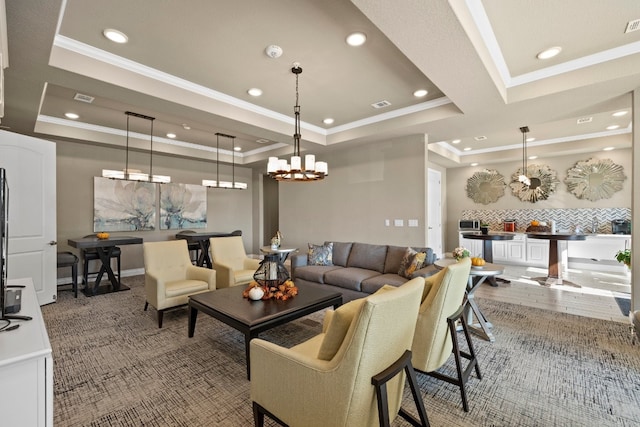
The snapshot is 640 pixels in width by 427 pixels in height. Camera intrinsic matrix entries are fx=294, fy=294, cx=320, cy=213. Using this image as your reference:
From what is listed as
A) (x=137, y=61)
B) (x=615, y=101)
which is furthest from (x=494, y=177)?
(x=137, y=61)

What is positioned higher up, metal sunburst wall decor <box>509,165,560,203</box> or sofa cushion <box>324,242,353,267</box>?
metal sunburst wall decor <box>509,165,560,203</box>

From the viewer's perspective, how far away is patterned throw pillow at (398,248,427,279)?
12.9 feet

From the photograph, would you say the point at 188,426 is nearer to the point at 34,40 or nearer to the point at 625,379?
the point at 34,40

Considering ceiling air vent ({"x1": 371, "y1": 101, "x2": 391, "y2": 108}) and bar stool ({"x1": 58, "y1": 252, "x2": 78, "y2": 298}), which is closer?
ceiling air vent ({"x1": 371, "y1": 101, "x2": 391, "y2": 108})

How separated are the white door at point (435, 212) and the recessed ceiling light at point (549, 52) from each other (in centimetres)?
442

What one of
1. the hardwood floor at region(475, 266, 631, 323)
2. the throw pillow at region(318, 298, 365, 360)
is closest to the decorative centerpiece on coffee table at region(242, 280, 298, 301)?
the throw pillow at region(318, 298, 365, 360)

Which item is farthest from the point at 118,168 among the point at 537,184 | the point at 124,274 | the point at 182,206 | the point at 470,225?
the point at 537,184

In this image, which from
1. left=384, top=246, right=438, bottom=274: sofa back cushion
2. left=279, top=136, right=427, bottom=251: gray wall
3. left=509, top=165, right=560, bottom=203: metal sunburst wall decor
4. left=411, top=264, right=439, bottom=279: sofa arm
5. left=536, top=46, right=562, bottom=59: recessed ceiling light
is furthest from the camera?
→ left=509, top=165, right=560, bottom=203: metal sunburst wall decor

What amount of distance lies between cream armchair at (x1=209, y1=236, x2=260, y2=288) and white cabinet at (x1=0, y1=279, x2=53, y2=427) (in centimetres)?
289

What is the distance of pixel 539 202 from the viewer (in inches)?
293

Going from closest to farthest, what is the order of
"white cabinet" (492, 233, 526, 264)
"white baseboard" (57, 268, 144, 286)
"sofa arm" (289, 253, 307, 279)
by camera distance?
1. "sofa arm" (289, 253, 307, 279)
2. "white baseboard" (57, 268, 144, 286)
3. "white cabinet" (492, 233, 526, 264)

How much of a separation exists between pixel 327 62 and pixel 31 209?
4.40 m

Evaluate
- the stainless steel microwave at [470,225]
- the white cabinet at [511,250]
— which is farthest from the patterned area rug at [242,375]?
the stainless steel microwave at [470,225]

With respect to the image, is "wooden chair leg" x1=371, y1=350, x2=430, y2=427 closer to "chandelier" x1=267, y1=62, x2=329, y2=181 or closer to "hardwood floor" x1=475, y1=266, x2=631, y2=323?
"chandelier" x1=267, y1=62, x2=329, y2=181
